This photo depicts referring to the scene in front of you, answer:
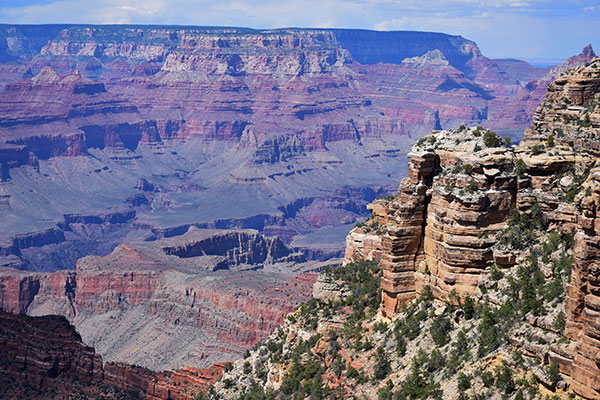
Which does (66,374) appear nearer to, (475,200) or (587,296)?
(475,200)

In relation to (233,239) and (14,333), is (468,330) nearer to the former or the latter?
(14,333)

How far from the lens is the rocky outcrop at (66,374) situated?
73438 mm

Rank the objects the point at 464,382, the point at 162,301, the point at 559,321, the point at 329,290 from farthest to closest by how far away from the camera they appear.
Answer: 1. the point at 162,301
2. the point at 329,290
3. the point at 464,382
4. the point at 559,321

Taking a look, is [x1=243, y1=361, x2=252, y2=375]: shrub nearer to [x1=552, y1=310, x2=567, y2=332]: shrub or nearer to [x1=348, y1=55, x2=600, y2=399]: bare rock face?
[x1=348, y1=55, x2=600, y2=399]: bare rock face

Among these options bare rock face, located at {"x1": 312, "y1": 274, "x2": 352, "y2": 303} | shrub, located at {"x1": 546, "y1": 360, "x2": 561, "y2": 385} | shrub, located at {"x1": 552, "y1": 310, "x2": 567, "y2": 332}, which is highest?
shrub, located at {"x1": 552, "y1": 310, "x2": 567, "y2": 332}

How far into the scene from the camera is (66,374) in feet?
253

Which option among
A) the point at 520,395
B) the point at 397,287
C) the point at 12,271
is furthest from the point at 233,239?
the point at 520,395

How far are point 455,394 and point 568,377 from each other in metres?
4.87

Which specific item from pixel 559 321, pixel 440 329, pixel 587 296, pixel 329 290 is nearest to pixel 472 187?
pixel 440 329

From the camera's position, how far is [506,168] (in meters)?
36.7

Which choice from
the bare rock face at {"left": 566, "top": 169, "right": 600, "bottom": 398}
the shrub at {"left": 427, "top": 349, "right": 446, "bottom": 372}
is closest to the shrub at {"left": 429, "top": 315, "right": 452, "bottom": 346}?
the shrub at {"left": 427, "top": 349, "right": 446, "bottom": 372}

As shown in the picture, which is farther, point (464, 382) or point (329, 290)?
point (329, 290)

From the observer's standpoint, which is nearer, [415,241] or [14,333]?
[415,241]

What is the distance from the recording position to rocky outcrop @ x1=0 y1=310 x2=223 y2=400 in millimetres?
73438
